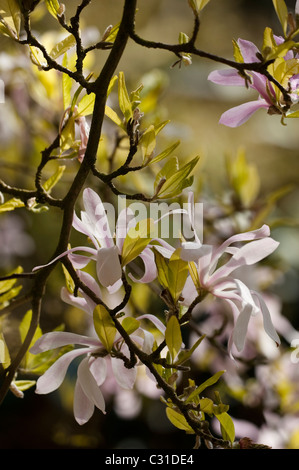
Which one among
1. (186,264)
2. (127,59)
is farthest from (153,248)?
(127,59)

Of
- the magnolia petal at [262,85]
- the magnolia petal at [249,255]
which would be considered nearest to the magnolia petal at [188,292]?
the magnolia petal at [249,255]

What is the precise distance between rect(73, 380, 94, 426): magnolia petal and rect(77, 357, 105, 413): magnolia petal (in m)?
0.01

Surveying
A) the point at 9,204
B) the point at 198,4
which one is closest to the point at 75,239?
the point at 9,204

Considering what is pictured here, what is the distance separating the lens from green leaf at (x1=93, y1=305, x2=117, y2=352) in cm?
33

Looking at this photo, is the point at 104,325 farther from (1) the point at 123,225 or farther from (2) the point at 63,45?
(2) the point at 63,45

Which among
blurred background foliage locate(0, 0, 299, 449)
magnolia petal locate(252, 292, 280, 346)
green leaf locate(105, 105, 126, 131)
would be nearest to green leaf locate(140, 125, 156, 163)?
green leaf locate(105, 105, 126, 131)

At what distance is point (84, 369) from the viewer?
14.1 inches

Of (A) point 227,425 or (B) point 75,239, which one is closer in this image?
→ (A) point 227,425

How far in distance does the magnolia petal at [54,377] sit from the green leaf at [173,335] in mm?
61

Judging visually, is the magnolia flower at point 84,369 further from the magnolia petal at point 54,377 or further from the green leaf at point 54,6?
the green leaf at point 54,6

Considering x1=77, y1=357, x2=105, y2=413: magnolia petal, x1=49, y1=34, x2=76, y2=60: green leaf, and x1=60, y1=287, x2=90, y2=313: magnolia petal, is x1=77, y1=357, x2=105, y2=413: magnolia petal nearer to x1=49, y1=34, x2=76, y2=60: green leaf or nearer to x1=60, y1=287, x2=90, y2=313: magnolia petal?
x1=60, y1=287, x2=90, y2=313: magnolia petal

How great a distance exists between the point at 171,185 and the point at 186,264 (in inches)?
2.2

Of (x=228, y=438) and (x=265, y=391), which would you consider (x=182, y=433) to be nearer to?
(x=265, y=391)

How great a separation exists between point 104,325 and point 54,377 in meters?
0.06
